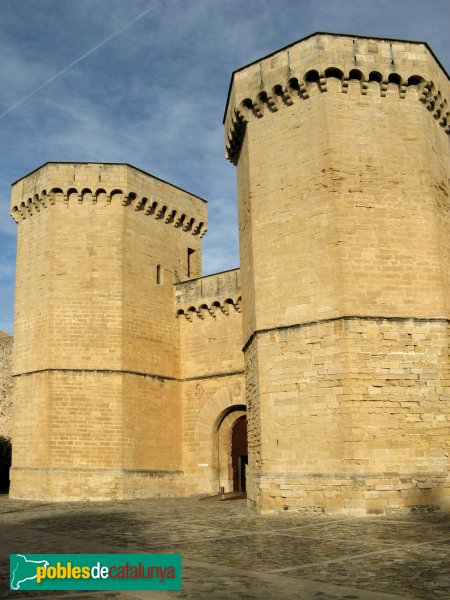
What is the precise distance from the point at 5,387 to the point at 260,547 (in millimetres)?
19319

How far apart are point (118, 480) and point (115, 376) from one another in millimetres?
2628

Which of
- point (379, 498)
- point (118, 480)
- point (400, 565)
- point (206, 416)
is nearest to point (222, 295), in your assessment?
point (206, 416)

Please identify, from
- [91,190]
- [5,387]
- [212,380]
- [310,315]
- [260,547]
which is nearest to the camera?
[260,547]

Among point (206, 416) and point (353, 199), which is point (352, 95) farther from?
point (206, 416)

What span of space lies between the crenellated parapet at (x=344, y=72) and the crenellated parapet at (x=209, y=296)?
19.0 ft

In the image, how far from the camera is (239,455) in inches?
698

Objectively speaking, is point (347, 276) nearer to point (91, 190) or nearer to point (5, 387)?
point (91, 190)

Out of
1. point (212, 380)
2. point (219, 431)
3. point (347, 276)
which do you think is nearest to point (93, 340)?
point (212, 380)

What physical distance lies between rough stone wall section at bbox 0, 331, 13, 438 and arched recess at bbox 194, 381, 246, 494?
32.3 ft

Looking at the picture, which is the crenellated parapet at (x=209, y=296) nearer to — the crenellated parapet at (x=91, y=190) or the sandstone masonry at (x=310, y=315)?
the sandstone masonry at (x=310, y=315)

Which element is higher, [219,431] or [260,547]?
[219,431]

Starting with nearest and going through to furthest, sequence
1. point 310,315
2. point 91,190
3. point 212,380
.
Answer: point 310,315
point 91,190
point 212,380

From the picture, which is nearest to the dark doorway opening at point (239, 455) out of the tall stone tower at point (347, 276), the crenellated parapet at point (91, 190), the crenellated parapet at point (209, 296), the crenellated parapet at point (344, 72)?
the crenellated parapet at point (209, 296)

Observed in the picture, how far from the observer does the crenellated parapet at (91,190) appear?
17.3m
